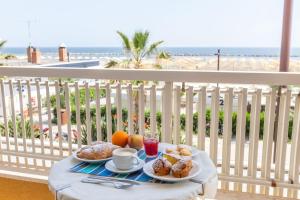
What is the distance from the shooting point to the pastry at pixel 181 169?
1.17 meters

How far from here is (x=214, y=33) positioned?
35.6 m

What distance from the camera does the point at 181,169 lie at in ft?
3.84

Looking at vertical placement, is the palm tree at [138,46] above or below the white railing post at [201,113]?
above

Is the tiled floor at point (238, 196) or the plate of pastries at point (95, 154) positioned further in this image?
the tiled floor at point (238, 196)

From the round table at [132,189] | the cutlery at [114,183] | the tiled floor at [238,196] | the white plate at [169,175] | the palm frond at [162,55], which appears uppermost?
the palm frond at [162,55]

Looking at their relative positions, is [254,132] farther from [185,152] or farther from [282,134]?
[185,152]

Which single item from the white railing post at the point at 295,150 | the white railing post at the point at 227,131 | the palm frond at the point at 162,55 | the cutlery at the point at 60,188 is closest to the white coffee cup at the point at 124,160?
the cutlery at the point at 60,188

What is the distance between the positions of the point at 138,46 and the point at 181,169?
21.1 ft

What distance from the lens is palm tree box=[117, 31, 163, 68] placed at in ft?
23.9

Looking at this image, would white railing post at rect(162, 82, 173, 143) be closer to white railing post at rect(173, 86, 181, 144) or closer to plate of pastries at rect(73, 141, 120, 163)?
white railing post at rect(173, 86, 181, 144)

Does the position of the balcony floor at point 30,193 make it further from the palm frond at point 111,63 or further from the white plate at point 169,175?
the palm frond at point 111,63

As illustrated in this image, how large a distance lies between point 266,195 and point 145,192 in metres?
1.61

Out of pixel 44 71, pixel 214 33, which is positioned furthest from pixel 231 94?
pixel 214 33

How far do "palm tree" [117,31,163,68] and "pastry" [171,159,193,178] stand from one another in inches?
246
